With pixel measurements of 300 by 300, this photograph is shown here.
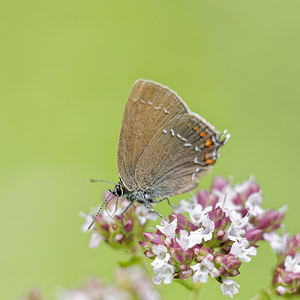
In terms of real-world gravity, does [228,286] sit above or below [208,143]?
below

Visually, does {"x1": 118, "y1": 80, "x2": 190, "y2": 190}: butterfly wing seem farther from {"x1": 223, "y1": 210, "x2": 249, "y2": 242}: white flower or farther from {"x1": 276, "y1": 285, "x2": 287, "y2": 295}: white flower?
{"x1": 276, "y1": 285, "x2": 287, "y2": 295}: white flower

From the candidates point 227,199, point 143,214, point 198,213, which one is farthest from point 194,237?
point 143,214

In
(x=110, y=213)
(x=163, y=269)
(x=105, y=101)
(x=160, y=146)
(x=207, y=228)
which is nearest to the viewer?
(x=163, y=269)

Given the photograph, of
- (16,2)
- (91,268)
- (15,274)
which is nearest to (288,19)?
(16,2)

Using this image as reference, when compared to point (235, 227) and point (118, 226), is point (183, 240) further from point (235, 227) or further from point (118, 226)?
point (118, 226)

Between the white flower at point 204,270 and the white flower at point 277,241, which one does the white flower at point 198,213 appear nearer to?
the white flower at point 204,270

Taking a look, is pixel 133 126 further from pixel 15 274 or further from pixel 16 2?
pixel 16 2
